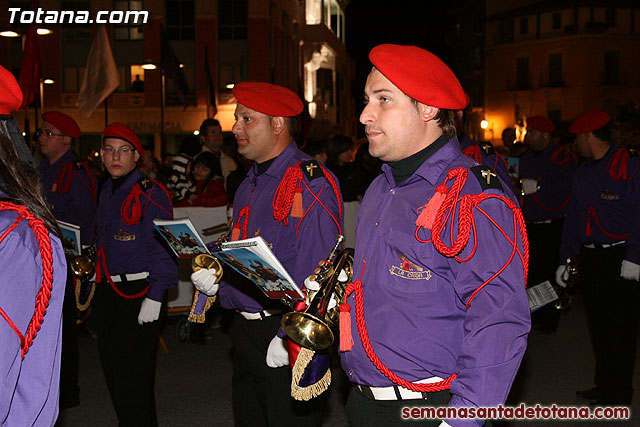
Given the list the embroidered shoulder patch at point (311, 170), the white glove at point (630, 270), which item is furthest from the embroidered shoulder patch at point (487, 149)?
the embroidered shoulder patch at point (311, 170)

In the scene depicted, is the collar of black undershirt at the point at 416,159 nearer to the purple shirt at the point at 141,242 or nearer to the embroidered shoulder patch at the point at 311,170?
the embroidered shoulder patch at the point at 311,170

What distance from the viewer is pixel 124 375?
498 cm

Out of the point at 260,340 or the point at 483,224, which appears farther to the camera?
the point at 260,340

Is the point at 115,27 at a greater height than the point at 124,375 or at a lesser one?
greater

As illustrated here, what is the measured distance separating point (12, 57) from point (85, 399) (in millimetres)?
33539

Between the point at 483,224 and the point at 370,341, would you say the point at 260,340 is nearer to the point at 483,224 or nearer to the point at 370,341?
the point at 370,341

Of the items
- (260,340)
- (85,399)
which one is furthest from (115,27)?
(260,340)

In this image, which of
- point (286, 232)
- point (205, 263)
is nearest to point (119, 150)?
point (205, 263)

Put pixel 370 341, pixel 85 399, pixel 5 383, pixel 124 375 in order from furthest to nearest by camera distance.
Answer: pixel 85 399 → pixel 124 375 → pixel 370 341 → pixel 5 383

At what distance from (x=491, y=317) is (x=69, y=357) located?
4.78 m

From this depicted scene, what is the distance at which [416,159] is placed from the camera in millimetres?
2811

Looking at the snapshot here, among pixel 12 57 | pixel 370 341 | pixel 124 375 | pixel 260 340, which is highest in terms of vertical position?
pixel 12 57

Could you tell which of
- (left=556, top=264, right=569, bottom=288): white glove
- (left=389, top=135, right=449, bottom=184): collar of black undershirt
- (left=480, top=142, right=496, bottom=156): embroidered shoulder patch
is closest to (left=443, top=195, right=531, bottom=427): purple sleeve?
(left=389, top=135, right=449, bottom=184): collar of black undershirt

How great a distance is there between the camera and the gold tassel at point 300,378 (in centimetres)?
292
